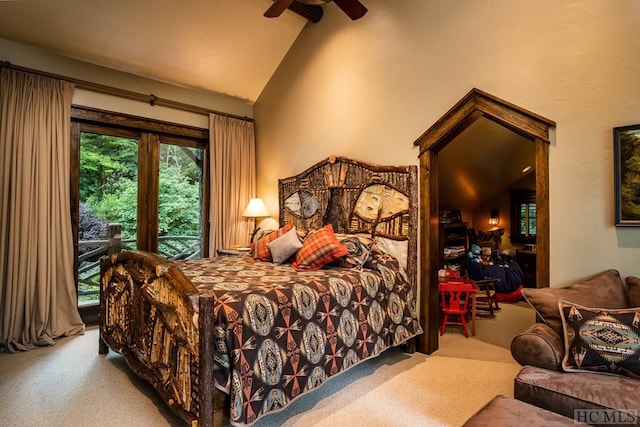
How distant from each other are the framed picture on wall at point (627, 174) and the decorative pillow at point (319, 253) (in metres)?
1.98

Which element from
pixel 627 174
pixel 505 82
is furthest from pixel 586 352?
pixel 505 82

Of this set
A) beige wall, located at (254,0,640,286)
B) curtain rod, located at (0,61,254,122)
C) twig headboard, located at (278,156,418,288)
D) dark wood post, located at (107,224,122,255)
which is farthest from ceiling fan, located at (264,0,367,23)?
dark wood post, located at (107,224,122,255)

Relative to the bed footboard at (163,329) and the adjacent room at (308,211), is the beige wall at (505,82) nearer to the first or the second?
the adjacent room at (308,211)

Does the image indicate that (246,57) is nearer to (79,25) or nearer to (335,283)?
(79,25)

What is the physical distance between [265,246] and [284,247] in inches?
14.4

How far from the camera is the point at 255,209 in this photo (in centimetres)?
483

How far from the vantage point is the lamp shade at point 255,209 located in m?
4.82

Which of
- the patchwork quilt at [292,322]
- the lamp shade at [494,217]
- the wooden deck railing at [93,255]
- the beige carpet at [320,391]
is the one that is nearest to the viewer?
the patchwork quilt at [292,322]

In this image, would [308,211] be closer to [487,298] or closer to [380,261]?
[380,261]

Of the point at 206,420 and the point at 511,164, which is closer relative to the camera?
the point at 206,420

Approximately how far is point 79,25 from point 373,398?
4.50m

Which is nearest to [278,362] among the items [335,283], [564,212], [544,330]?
[335,283]

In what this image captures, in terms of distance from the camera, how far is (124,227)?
13.7 ft

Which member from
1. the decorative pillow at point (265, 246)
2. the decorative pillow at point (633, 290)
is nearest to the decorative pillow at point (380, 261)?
the decorative pillow at point (265, 246)
